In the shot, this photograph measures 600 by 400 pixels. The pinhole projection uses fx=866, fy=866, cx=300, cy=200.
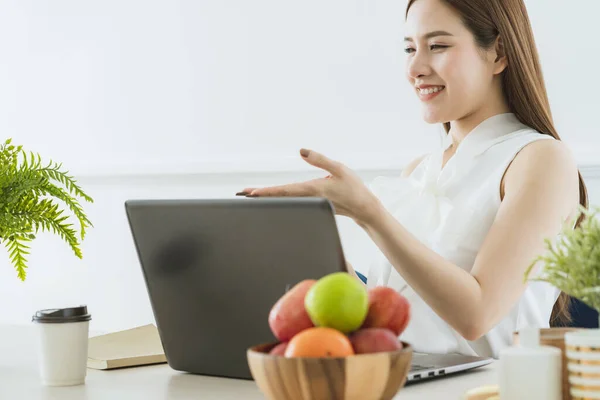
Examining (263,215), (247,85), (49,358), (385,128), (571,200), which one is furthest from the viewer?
(247,85)

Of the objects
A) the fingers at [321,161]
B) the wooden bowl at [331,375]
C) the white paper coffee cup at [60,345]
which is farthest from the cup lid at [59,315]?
the wooden bowl at [331,375]

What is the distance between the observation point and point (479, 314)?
1.67m

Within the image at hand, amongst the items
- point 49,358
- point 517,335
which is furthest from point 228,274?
point 517,335

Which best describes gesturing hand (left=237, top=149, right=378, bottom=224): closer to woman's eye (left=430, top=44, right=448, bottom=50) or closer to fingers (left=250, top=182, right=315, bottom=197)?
fingers (left=250, top=182, right=315, bottom=197)

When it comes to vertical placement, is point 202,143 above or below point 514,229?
above

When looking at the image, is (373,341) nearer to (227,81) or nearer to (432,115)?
(432,115)

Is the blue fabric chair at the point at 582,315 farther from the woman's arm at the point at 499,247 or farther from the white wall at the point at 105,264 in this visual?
the white wall at the point at 105,264

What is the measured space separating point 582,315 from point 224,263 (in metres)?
0.97

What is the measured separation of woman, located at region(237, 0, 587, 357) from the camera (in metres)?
1.69

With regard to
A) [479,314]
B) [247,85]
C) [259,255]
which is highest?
[247,85]

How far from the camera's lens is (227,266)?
1256mm

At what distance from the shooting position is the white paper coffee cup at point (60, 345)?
52.6 inches

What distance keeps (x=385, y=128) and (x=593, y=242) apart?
7.07ft

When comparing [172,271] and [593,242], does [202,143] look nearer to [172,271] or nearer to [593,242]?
[172,271]
